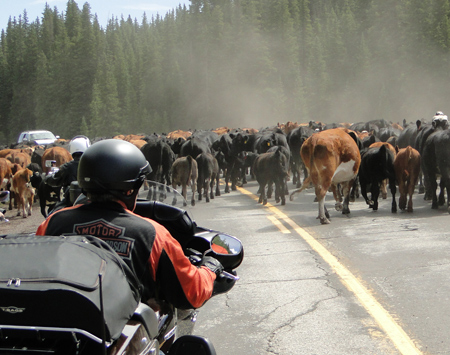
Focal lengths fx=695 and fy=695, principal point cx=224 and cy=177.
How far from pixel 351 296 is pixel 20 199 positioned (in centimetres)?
1299

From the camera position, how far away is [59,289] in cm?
263

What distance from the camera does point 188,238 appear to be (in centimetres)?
424

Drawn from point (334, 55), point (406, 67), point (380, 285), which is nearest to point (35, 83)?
point (334, 55)

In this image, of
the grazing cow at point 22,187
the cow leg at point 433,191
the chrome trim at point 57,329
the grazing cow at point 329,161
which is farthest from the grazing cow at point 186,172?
the chrome trim at point 57,329

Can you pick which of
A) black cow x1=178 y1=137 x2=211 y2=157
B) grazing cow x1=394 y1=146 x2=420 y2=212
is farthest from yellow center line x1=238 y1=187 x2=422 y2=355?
black cow x1=178 y1=137 x2=211 y2=157

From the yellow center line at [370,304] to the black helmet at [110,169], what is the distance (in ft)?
9.99

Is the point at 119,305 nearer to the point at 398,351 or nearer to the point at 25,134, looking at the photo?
the point at 398,351

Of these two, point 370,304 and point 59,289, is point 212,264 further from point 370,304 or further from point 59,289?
point 370,304

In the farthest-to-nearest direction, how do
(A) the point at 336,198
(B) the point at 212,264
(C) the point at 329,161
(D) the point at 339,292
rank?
(A) the point at 336,198 < (C) the point at 329,161 < (D) the point at 339,292 < (B) the point at 212,264

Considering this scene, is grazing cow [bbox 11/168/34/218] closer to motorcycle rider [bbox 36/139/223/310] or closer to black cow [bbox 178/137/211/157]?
black cow [bbox 178/137/211/157]

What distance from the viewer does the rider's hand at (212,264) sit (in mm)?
3786

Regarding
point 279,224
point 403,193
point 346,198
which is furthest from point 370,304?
point 403,193

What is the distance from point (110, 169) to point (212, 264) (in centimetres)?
79

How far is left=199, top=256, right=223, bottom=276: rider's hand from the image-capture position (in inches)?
149
